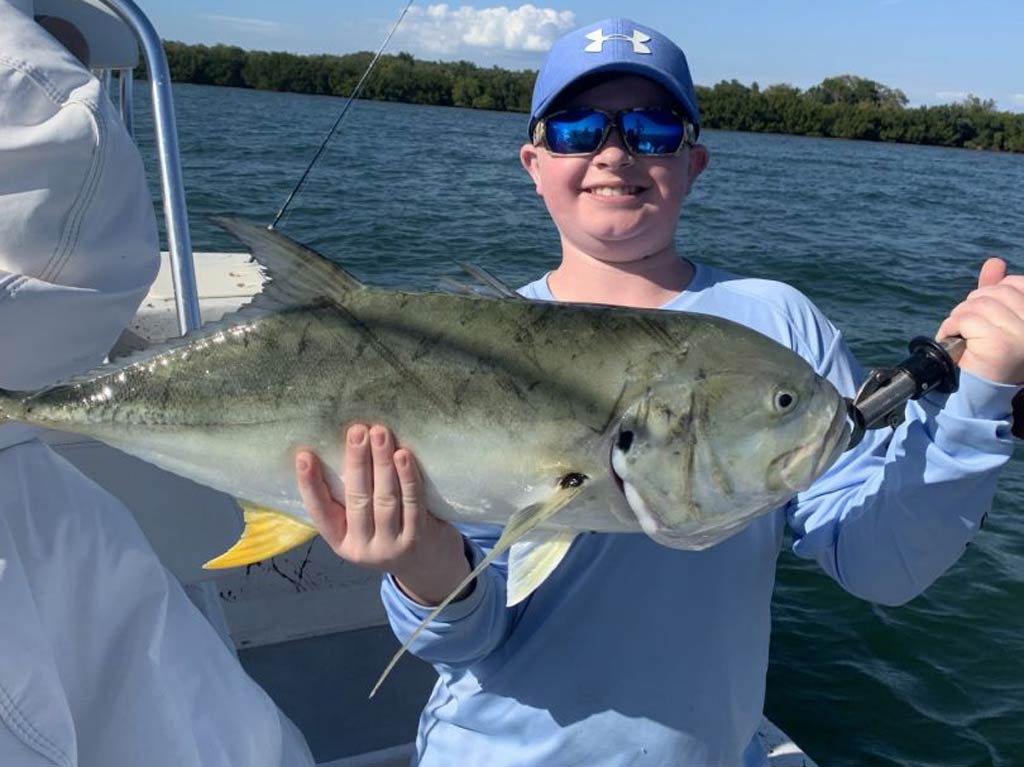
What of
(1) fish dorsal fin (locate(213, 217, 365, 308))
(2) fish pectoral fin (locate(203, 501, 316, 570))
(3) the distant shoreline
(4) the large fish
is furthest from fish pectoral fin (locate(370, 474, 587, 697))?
(3) the distant shoreline

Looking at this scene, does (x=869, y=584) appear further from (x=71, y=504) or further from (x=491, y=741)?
(x=71, y=504)

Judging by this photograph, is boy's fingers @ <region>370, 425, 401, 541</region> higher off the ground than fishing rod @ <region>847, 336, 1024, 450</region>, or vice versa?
fishing rod @ <region>847, 336, 1024, 450</region>

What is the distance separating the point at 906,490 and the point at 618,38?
45.0 inches

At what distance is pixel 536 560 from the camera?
1677 millimetres

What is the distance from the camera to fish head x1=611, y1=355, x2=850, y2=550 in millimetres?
1542

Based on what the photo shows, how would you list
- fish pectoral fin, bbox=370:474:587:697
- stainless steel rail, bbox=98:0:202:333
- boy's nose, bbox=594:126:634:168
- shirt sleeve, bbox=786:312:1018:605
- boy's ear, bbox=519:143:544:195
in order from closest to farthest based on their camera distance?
fish pectoral fin, bbox=370:474:587:697 → shirt sleeve, bbox=786:312:1018:605 → boy's nose, bbox=594:126:634:168 → boy's ear, bbox=519:143:544:195 → stainless steel rail, bbox=98:0:202:333

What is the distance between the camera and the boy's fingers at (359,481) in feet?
5.36

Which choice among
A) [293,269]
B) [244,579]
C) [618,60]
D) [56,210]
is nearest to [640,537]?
[293,269]

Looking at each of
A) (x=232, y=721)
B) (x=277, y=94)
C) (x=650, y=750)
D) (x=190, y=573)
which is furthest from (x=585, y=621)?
(x=277, y=94)

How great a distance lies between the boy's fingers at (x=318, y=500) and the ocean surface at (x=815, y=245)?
624 millimetres

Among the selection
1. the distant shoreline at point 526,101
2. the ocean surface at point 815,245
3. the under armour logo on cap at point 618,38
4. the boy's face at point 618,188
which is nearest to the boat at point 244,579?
the ocean surface at point 815,245

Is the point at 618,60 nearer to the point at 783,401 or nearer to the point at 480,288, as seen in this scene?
the point at 480,288

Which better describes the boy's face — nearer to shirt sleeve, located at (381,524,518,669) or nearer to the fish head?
the fish head

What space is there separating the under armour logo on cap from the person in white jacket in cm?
101
